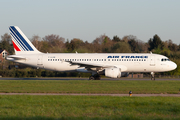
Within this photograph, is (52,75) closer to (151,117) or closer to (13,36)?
(13,36)

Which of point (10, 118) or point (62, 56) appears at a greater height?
point (62, 56)

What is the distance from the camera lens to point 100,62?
41.5 metres

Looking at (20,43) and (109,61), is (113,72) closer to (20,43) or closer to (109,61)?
(109,61)

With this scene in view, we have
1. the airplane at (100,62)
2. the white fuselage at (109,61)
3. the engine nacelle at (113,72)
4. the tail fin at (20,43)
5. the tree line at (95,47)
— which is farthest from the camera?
the tree line at (95,47)

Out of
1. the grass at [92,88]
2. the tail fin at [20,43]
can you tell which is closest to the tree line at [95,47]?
the tail fin at [20,43]

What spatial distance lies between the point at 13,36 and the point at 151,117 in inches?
1424

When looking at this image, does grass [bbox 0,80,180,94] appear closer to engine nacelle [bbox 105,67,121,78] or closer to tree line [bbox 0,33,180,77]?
engine nacelle [bbox 105,67,121,78]

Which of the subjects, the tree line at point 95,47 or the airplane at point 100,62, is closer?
the airplane at point 100,62

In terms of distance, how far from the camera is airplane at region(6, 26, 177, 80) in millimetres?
40750

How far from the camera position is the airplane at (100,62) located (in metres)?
40.8

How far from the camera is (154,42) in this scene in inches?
4803

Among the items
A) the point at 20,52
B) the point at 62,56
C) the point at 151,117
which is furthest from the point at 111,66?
the point at 151,117

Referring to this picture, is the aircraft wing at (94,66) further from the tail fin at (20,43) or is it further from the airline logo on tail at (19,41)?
the airline logo on tail at (19,41)

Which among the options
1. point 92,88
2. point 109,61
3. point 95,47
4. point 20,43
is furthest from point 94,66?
point 95,47
